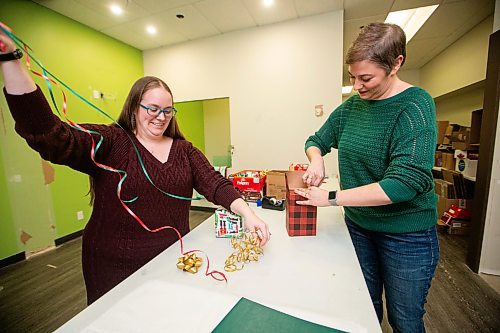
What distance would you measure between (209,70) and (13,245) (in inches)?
123

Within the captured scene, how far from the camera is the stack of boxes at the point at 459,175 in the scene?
2.80 metres

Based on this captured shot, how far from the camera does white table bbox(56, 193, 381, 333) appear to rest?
0.57 m

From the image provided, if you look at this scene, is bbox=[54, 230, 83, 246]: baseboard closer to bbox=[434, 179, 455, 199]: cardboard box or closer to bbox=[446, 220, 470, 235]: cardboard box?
bbox=[446, 220, 470, 235]: cardboard box

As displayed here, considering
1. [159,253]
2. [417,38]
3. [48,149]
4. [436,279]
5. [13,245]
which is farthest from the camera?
[417,38]

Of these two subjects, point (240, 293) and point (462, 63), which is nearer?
point (240, 293)

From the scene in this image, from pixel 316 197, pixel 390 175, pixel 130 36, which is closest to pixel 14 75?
pixel 316 197

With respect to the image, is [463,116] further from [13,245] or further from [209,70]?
[13,245]

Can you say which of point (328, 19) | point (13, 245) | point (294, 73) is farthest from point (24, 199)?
point (328, 19)

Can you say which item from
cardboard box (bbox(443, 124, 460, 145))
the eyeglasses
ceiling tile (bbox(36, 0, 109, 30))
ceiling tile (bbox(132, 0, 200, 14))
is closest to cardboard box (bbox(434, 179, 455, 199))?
cardboard box (bbox(443, 124, 460, 145))

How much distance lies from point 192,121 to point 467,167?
4.31 meters

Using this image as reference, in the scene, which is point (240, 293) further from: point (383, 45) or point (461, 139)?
point (461, 139)

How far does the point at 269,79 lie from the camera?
329 cm

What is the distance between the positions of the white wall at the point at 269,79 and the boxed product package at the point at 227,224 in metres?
2.35

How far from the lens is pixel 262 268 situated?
0.81m
